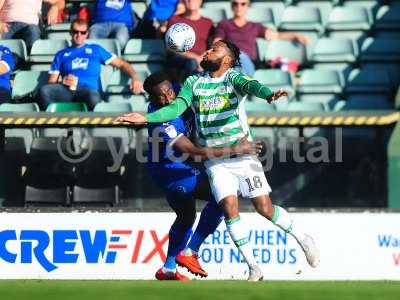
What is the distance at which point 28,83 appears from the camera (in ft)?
44.1

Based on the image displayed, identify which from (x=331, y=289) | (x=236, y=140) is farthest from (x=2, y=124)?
(x=331, y=289)

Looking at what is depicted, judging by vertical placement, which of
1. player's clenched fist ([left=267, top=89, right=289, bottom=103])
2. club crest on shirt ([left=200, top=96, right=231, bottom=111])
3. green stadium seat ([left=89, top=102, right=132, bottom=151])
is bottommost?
green stadium seat ([left=89, top=102, right=132, bottom=151])

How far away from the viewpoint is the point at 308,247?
9.76m

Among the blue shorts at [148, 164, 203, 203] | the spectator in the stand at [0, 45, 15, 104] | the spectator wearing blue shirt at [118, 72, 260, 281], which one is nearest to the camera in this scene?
the spectator wearing blue shirt at [118, 72, 260, 281]

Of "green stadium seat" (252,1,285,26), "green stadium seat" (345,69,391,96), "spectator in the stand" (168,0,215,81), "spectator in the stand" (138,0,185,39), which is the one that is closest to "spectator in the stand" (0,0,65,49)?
"spectator in the stand" (138,0,185,39)

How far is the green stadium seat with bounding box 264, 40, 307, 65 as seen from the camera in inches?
551

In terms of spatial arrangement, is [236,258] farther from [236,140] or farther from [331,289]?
[331,289]

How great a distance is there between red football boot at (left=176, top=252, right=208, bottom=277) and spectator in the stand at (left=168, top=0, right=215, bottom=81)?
3279 millimetres

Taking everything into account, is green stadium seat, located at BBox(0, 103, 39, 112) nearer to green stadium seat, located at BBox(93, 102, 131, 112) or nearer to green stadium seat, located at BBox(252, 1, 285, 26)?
green stadium seat, located at BBox(93, 102, 131, 112)

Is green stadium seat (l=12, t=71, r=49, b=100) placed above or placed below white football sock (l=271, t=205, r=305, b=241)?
above

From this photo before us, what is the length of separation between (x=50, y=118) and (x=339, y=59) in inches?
157

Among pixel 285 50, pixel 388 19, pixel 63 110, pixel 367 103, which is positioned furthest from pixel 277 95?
pixel 388 19

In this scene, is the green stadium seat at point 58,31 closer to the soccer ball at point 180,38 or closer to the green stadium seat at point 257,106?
the green stadium seat at point 257,106

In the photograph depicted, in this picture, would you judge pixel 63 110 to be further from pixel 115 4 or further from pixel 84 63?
pixel 115 4
